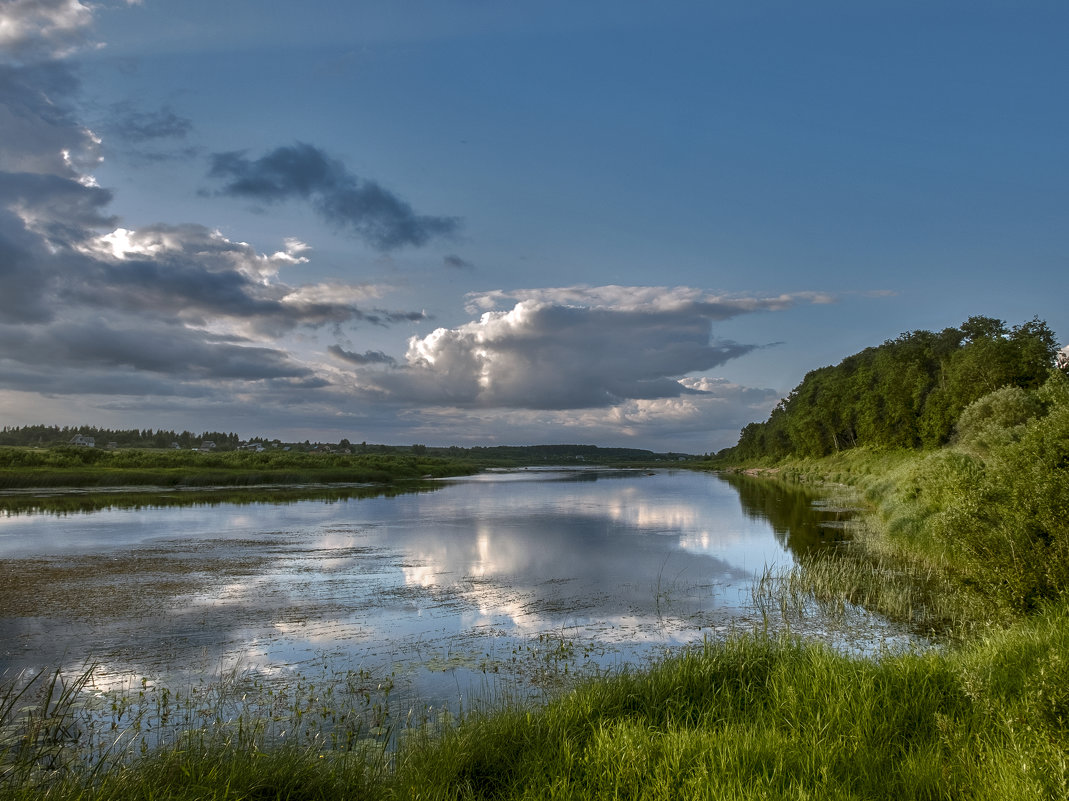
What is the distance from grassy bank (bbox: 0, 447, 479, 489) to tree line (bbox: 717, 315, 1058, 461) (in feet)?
163

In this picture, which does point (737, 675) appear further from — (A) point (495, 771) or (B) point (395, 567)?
(B) point (395, 567)

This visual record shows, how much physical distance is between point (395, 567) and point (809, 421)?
225 ft

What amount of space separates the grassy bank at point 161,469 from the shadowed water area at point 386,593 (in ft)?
60.3

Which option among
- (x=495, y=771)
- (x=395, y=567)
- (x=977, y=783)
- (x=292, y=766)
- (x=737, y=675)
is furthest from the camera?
(x=395, y=567)

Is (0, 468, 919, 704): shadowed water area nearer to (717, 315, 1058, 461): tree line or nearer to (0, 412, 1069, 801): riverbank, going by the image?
(0, 412, 1069, 801): riverbank

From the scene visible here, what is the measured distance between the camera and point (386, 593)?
15.1 m

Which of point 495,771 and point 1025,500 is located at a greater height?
point 1025,500

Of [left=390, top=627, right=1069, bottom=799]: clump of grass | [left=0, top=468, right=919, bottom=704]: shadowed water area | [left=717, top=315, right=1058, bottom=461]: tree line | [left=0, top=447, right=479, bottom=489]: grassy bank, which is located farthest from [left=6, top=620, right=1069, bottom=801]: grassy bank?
[left=0, top=447, right=479, bottom=489]: grassy bank

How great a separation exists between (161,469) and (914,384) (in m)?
66.2

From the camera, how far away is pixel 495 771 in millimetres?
5832

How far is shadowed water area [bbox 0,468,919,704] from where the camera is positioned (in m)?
10.0

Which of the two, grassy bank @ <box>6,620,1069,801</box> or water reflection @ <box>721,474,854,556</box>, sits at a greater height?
grassy bank @ <box>6,620,1069,801</box>

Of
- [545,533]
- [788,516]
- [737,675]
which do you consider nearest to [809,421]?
[788,516]

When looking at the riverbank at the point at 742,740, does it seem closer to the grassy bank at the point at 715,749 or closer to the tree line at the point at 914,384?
the grassy bank at the point at 715,749
